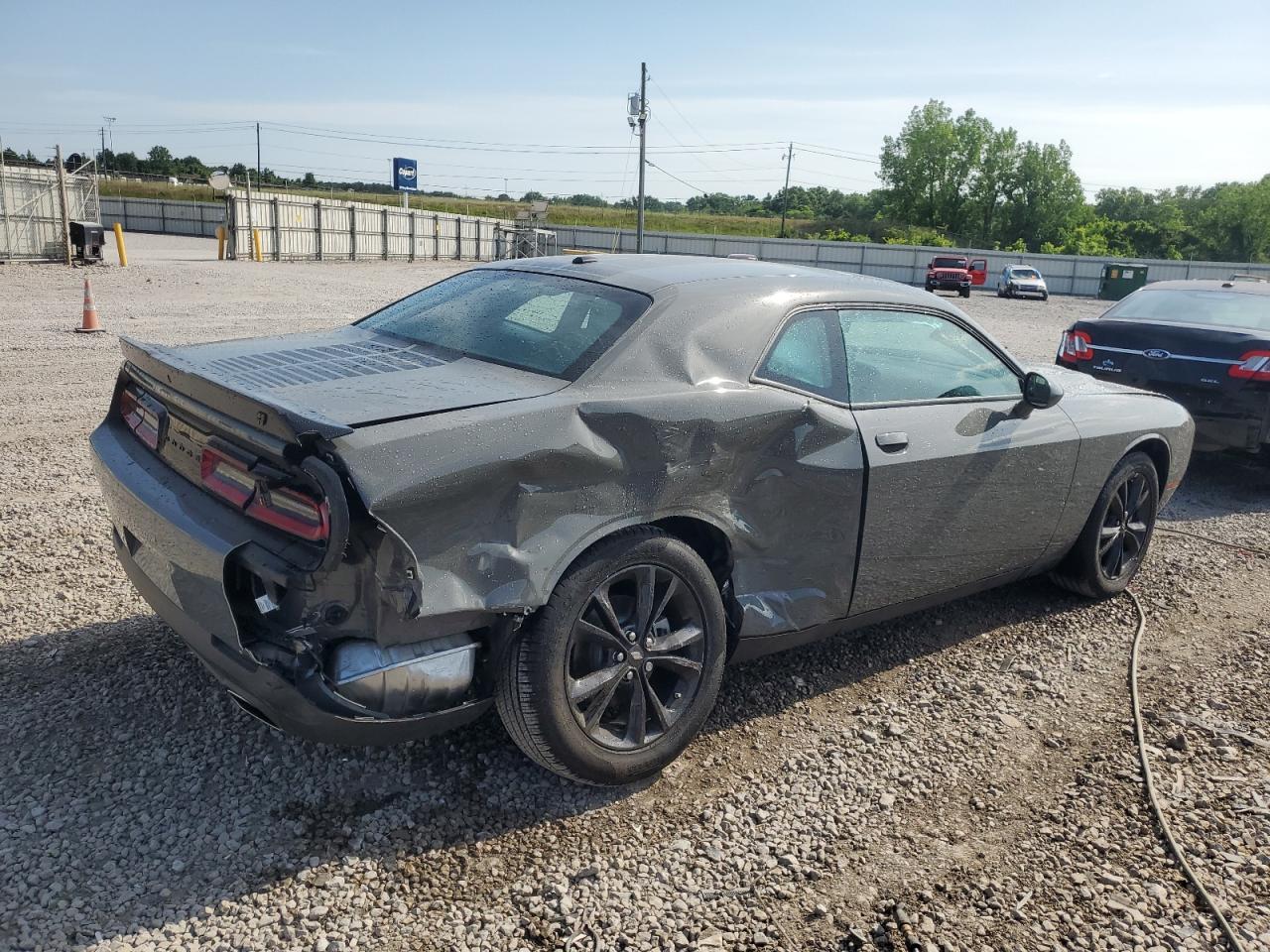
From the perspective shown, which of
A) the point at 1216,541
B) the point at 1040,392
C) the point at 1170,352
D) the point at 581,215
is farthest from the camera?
the point at 581,215

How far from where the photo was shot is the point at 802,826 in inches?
117

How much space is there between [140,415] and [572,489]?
169 cm

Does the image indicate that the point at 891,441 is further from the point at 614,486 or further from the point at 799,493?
the point at 614,486

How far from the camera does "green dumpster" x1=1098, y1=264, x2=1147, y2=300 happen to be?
48188 millimetres

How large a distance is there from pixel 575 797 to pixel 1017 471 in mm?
2341

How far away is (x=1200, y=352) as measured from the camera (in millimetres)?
7164

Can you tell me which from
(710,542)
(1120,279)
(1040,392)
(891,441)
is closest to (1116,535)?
(1040,392)

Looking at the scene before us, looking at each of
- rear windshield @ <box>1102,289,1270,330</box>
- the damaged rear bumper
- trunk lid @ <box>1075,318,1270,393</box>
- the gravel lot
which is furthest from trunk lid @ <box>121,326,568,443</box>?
rear windshield @ <box>1102,289,1270,330</box>

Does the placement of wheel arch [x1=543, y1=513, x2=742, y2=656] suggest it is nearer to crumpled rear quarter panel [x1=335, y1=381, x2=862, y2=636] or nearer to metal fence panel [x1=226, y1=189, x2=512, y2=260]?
crumpled rear quarter panel [x1=335, y1=381, x2=862, y2=636]

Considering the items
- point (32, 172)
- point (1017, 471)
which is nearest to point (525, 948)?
point (1017, 471)

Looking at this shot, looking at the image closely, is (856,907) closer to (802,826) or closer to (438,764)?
(802,826)

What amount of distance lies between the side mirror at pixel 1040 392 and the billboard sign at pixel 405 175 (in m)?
49.0

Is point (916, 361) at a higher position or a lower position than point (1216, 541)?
higher

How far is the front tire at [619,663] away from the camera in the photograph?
275 cm
